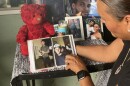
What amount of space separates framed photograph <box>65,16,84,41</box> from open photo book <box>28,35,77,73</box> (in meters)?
0.18

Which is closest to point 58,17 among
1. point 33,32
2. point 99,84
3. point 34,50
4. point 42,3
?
point 42,3

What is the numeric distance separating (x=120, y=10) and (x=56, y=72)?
0.49 metres

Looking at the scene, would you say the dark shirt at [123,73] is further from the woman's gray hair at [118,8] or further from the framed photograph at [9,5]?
the framed photograph at [9,5]

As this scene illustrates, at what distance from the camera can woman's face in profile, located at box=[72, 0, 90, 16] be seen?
1532 mm

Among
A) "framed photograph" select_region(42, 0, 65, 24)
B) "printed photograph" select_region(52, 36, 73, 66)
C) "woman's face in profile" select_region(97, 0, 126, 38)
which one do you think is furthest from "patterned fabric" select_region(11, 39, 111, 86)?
"woman's face in profile" select_region(97, 0, 126, 38)

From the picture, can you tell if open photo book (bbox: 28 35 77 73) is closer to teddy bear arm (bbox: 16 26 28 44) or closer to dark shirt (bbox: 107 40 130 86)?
teddy bear arm (bbox: 16 26 28 44)

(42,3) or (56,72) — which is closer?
(56,72)

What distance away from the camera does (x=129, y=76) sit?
2.80 ft

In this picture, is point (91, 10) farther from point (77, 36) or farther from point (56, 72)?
point (56, 72)

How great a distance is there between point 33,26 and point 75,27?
27cm

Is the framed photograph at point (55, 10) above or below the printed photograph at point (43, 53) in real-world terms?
above

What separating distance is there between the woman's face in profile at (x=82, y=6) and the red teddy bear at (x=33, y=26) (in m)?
0.24

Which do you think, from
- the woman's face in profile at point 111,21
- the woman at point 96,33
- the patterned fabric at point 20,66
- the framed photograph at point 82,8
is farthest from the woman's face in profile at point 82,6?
the woman's face in profile at point 111,21

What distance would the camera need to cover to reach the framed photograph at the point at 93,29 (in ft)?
4.93
